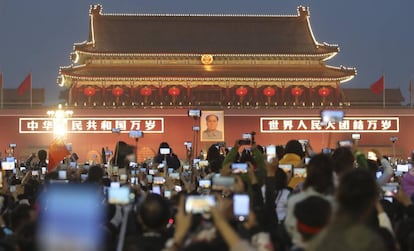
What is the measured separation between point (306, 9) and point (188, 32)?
6.50m

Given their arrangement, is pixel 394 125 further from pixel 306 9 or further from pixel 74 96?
pixel 74 96

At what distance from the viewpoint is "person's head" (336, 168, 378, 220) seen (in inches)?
159

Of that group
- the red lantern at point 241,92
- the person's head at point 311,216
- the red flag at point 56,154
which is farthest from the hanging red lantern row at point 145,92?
the person's head at point 311,216

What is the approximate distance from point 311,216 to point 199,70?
103ft

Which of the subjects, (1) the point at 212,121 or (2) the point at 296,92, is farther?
(2) the point at 296,92

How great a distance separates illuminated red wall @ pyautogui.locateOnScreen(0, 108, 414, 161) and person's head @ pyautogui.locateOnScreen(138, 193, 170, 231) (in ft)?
86.4

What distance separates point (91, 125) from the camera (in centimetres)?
3256

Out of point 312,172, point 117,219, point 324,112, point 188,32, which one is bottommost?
point 117,219

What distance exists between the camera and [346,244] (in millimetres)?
3893

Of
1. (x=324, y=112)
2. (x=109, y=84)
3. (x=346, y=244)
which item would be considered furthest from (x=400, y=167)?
(x=109, y=84)

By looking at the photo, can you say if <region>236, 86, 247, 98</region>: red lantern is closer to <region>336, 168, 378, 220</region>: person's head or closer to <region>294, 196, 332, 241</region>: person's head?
<region>294, 196, 332, 241</region>: person's head

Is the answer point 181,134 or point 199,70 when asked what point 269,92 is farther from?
point 181,134

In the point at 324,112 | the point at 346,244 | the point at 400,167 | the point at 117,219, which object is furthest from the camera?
the point at 400,167

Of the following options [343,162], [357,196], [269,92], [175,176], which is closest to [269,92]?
[269,92]
